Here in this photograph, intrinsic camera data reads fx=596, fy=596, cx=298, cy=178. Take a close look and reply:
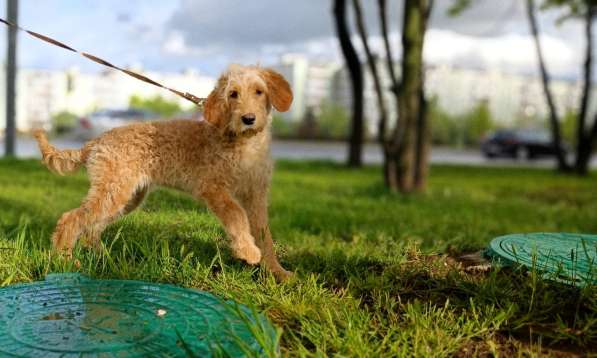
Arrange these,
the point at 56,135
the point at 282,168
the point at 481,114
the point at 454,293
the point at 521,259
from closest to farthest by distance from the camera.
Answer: the point at 454,293
the point at 521,259
the point at 282,168
the point at 56,135
the point at 481,114

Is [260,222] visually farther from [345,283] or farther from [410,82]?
[410,82]

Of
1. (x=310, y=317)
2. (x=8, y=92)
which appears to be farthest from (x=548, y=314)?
(x=8, y=92)

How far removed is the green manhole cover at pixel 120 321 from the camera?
7.16ft

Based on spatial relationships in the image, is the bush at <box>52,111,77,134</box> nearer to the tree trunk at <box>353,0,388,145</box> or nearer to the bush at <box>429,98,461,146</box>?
the tree trunk at <box>353,0,388,145</box>

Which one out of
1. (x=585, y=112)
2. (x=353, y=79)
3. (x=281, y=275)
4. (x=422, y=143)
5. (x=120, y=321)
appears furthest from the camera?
(x=585, y=112)

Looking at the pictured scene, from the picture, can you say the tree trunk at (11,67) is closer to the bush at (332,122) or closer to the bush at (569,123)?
the bush at (332,122)

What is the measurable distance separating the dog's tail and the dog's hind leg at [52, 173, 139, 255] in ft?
0.90

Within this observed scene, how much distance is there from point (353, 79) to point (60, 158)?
1033 centimetres

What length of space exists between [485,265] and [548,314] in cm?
82

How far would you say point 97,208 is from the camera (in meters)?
2.95

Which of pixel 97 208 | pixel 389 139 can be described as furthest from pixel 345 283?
pixel 389 139

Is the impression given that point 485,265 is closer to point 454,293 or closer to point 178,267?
point 454,293

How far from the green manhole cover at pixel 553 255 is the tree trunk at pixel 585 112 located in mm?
13882

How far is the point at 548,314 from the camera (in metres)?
2.77
